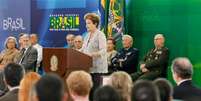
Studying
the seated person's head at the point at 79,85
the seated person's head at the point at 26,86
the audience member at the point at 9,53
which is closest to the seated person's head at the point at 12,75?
the seated person's head at the point at 26,86

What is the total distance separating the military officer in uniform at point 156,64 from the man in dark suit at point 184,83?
334 centimetres

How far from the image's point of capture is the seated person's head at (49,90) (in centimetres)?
250

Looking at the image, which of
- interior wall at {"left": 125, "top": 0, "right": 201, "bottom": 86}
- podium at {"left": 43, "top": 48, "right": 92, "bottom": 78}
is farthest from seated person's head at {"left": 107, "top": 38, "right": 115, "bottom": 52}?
podium at {"left": 43, "top": 48, "right": 92, "bottom": 78}

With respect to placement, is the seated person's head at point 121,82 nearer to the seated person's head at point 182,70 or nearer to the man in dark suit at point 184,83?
the man in dark suit at point 184,83

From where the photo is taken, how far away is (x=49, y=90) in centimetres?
252

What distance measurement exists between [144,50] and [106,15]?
104cm

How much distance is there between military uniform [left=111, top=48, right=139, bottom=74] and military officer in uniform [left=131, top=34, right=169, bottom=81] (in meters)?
0.17

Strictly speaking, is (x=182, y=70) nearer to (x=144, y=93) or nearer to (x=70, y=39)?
(x=144, y=93)

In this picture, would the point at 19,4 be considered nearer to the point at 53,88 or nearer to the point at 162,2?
the point at 162,2

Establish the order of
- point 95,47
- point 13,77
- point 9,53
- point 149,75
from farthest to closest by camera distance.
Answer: point 9,53
point 149,75
point 95,47
point 13,77

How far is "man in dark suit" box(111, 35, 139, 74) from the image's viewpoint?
820 centimetres

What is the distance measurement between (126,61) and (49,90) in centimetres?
569

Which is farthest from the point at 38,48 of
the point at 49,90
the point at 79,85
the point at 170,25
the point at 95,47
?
the point at 49,90

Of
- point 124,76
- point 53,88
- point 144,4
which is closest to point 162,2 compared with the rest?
point 144,4
